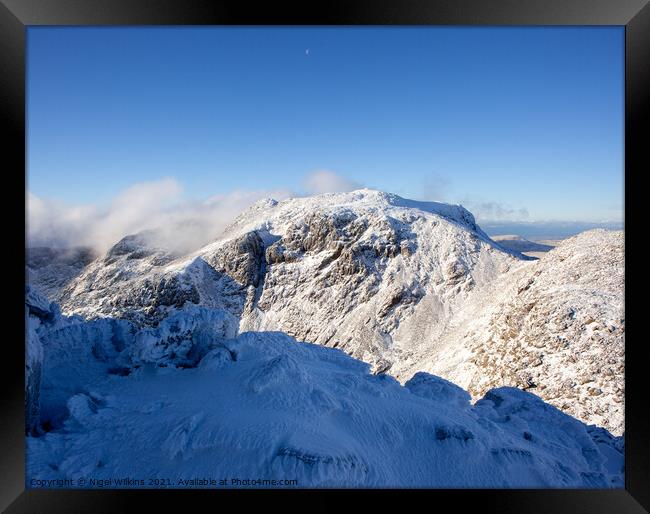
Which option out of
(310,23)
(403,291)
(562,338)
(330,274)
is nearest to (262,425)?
(310,23)

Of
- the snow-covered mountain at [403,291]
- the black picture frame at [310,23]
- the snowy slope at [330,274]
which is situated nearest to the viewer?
the black picture frame at [310,23]

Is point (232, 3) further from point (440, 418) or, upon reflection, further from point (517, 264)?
point (517, 264)

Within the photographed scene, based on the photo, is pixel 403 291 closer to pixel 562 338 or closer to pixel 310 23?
pixel 562 338

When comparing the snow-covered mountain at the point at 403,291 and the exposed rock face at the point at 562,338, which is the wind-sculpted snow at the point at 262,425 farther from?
the exposed rock face at the point at 562,338

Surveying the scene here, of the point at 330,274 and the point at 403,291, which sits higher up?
the point at 330,274

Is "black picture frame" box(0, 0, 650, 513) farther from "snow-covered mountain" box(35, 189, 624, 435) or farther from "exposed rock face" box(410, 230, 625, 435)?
"exposed rock face" box(410, 230, 625, 435)

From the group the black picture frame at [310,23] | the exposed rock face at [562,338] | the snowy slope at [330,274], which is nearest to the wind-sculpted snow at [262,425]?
the black picture frame at [310,23]

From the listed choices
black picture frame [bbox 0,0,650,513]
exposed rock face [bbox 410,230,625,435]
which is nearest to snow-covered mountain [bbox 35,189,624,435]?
exposed rock face [bbox 410,230,625,435]
